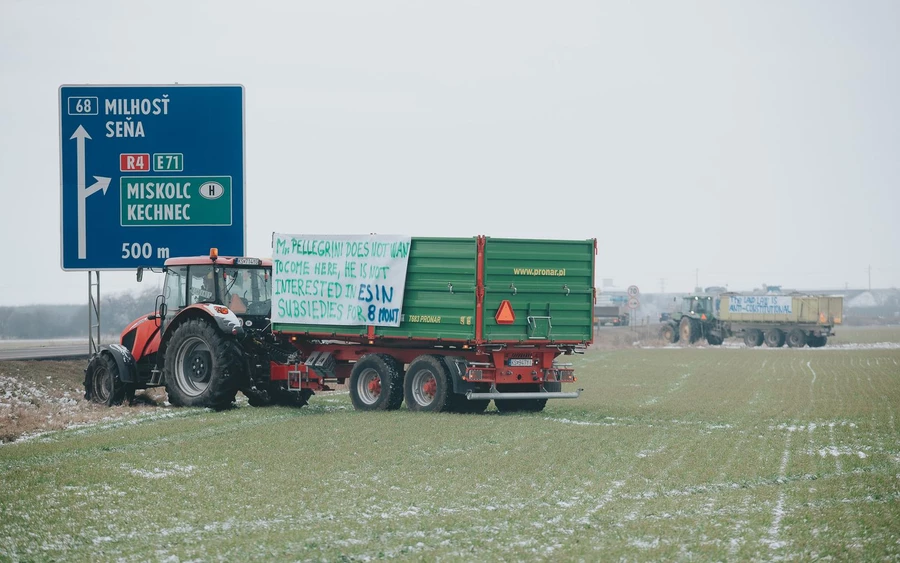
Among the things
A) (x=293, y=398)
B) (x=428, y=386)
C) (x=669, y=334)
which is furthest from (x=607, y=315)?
(x=428, y=386)

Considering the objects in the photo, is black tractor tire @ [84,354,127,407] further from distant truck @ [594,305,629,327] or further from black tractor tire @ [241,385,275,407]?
distant truck @ [594,305,629,327]

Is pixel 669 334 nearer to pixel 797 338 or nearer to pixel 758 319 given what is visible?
pixel 758 319

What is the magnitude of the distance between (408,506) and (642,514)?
1.99 meters

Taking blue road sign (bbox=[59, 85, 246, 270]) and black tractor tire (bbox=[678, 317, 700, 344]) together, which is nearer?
blue road sign (bbox=[59, 85, 246, 270])

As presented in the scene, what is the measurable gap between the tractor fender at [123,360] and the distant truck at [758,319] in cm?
4572

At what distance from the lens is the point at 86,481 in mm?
10992

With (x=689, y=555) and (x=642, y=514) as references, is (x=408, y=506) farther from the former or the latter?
(x=689, y=555)

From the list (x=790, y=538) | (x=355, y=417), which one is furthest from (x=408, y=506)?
(x=355, y=417)

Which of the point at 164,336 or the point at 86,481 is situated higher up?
the point at 164,336

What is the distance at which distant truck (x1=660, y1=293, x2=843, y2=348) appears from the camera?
59.0 meters

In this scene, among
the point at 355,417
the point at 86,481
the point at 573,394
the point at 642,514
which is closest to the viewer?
the point at 642,514

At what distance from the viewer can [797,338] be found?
193 feet

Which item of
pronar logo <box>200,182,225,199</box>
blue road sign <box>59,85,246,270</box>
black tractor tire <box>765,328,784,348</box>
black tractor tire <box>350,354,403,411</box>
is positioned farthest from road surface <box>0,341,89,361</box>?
black tractor tire <box>765,328,784,348</box>

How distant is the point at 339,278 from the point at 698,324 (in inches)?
1821
